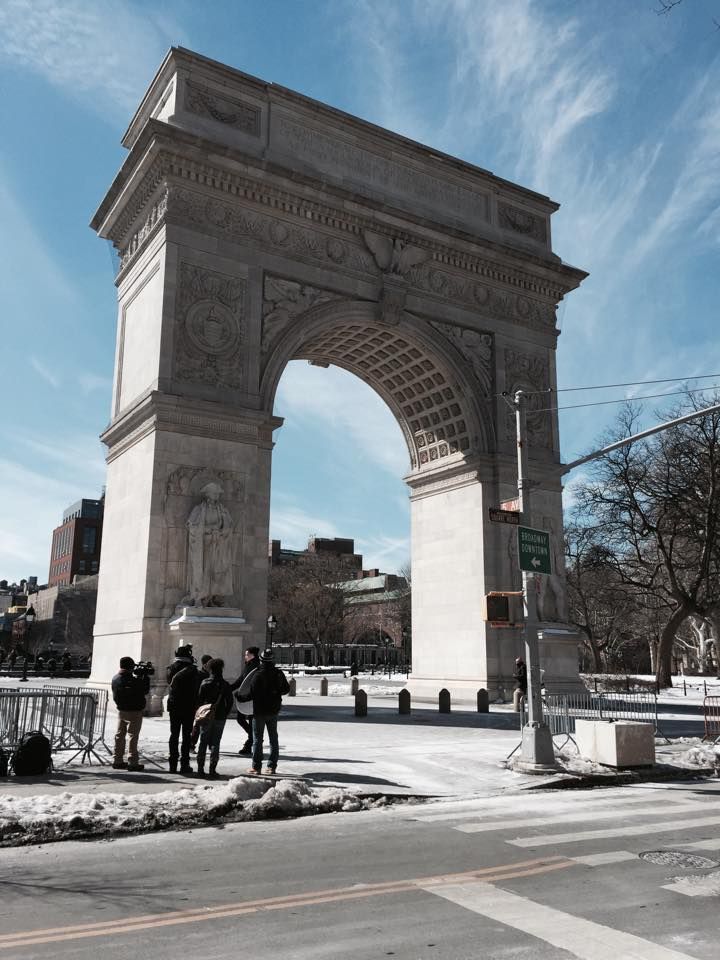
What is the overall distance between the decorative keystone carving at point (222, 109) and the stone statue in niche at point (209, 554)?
1222 centimetres

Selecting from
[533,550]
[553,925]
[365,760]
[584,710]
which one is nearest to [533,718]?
[533,550]

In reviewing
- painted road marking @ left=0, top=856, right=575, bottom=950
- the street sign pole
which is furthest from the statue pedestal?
painted road marking @ left=0, top=856, right=575, bottom=950

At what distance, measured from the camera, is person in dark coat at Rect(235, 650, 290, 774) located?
40.9ft

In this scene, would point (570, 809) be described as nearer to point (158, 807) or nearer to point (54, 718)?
point (158, 807)

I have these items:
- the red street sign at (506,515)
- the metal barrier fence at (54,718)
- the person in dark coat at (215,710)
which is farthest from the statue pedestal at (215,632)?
the red street sign at (506,515)

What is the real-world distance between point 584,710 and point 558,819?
10690 mm

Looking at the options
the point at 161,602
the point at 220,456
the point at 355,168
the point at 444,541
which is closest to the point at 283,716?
the point at 161,602

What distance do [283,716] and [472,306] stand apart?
54.2 ft

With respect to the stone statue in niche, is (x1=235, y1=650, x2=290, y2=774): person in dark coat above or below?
below

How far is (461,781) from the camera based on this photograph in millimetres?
12828

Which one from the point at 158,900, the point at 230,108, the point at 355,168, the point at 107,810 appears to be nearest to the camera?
the point at 158,900

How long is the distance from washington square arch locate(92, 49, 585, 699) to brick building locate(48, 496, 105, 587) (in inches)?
3970

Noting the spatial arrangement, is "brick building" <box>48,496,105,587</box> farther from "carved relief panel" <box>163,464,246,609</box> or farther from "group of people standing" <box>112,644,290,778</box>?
"group of people standing" <box>112,644,290,778</box>

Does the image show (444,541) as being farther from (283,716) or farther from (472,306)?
(283,716)
